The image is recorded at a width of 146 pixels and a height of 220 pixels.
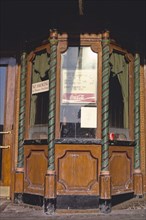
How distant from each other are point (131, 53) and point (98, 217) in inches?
119

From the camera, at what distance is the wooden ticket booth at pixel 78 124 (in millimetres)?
5617

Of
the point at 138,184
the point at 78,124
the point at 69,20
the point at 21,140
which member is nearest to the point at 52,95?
the point at 78,124

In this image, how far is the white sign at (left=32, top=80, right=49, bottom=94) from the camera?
6096 mm

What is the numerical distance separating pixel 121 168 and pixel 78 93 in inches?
59.1

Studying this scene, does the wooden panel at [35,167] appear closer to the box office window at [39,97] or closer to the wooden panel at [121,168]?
the box office window at [39,97]

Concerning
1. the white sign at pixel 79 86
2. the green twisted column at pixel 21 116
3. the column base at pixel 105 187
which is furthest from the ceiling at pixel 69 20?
the column base at pixel 105 187

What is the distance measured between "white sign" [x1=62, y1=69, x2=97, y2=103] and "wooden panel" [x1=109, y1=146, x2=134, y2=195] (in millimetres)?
975

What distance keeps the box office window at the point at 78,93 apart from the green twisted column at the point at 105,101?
0.53 feet

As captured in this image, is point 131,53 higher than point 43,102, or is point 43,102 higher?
point 131,53

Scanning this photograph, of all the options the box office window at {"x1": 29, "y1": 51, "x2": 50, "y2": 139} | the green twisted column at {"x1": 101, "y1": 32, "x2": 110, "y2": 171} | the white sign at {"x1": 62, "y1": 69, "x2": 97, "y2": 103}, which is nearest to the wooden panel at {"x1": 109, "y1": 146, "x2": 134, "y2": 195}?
the green twisted column at {"x1": 101, "y1": 32, "x2": 110, "y2": 171}

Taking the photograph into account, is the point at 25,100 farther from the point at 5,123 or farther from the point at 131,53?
the point at 131,53

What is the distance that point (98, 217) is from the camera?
5.20m

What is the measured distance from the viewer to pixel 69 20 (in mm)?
6027

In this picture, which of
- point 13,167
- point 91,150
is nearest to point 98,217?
point 91,150
